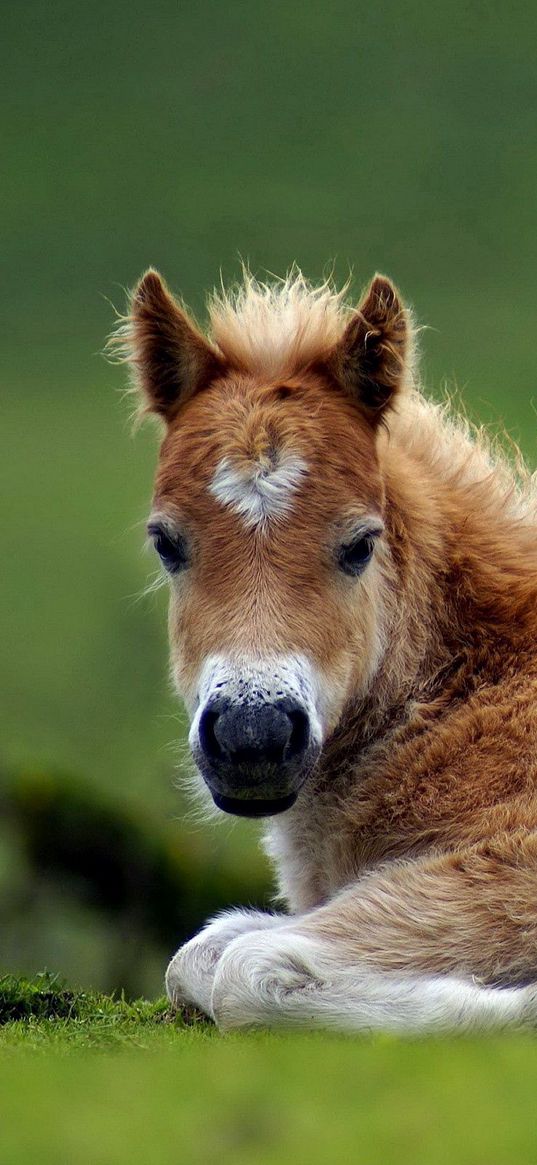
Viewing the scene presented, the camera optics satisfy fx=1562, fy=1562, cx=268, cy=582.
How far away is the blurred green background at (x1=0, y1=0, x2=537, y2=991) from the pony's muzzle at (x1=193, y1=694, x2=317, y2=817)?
8.18m

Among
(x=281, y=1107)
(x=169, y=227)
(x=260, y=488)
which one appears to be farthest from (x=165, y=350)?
(x=169, y=227)

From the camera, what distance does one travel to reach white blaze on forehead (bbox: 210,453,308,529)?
6227mm

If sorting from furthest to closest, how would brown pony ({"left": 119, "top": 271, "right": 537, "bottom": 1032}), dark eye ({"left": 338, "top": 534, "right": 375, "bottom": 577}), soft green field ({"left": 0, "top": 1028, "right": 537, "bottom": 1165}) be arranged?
dark eye ({"left": 338, "top": 534, "right": 375, "bottom": 577}), brown pony ({"left": 119, "top": 271, "right": 537, "bottom": 1032}), soft green field ({"left": 0, "top": 1028, "right": 537, "bottom": 1165})

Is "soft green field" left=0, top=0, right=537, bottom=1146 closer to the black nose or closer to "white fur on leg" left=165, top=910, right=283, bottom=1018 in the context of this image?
"white fur on leg" left=165, top=910, right=283, bottom=1018

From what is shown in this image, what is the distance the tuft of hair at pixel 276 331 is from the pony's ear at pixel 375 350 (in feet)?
0.36

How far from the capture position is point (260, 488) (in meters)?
6.23

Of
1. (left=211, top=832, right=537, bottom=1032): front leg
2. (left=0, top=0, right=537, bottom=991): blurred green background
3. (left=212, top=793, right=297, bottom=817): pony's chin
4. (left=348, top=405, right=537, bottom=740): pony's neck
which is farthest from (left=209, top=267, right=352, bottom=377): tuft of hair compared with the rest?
(left=0, top=0, right=537, bottom=991): blurred green background

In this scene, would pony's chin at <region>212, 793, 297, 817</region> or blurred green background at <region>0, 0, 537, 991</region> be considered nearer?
pony's chin at <region>212, 793, 297, 817</region>

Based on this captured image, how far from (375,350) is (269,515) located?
1010 mm

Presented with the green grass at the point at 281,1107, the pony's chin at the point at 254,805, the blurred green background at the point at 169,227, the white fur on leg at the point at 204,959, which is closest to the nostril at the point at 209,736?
the pony's chin at the point at 254,805

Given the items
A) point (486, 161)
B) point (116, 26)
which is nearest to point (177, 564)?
point (486, 161)

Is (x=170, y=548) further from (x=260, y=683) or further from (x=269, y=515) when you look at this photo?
(x=260, y=683)

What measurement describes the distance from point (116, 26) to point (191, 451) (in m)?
46.7

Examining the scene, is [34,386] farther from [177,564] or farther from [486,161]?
[177,564]
